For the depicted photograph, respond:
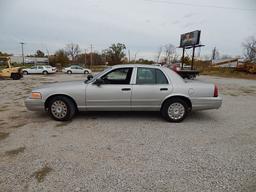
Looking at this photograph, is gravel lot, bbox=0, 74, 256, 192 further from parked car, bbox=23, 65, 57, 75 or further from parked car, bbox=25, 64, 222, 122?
parked car, bbox=23, 65, 57, 75

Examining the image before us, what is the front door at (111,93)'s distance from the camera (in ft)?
15.6

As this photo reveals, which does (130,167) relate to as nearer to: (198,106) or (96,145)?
(96,145)

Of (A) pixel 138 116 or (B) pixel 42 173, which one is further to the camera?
(A) pixel 138 116

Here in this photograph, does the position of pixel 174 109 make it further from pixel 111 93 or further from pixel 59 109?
pixel 59 109

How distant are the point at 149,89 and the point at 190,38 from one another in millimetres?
29527

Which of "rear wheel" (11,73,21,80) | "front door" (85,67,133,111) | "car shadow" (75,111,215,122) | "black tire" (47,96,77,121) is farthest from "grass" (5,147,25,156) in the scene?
"rear wheel" (11,73,21,80)

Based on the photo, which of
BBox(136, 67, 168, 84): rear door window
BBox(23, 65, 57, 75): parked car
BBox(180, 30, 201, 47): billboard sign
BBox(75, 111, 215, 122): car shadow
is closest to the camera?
BBox(136, 67, 168, 84): rear door window

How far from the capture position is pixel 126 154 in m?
3.21

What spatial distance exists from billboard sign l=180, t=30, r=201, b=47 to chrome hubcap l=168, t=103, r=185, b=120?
27422 millimetres

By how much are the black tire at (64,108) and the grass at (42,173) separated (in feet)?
6.94

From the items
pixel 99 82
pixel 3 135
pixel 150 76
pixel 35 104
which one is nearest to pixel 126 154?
pixel 99 82

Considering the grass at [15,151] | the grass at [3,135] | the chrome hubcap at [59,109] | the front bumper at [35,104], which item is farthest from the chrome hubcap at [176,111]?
the grass at [3,135]

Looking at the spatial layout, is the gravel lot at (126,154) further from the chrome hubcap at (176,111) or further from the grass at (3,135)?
the chrome hubcap at (176,111)

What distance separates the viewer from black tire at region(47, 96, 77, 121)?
478 cm
